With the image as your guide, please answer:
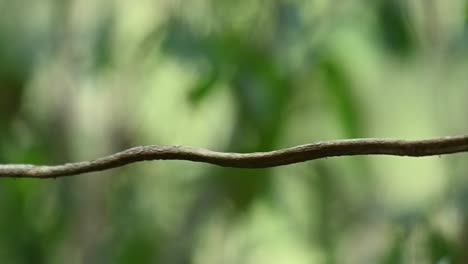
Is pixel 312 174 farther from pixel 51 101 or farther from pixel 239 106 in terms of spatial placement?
pixel 51 101

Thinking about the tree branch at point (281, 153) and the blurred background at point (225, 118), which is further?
the blurred background at point (225, 118)

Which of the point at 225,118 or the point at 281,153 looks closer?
the point at 281,153

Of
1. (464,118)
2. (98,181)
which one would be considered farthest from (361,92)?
(98,181)

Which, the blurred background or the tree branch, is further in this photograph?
the blurred background
